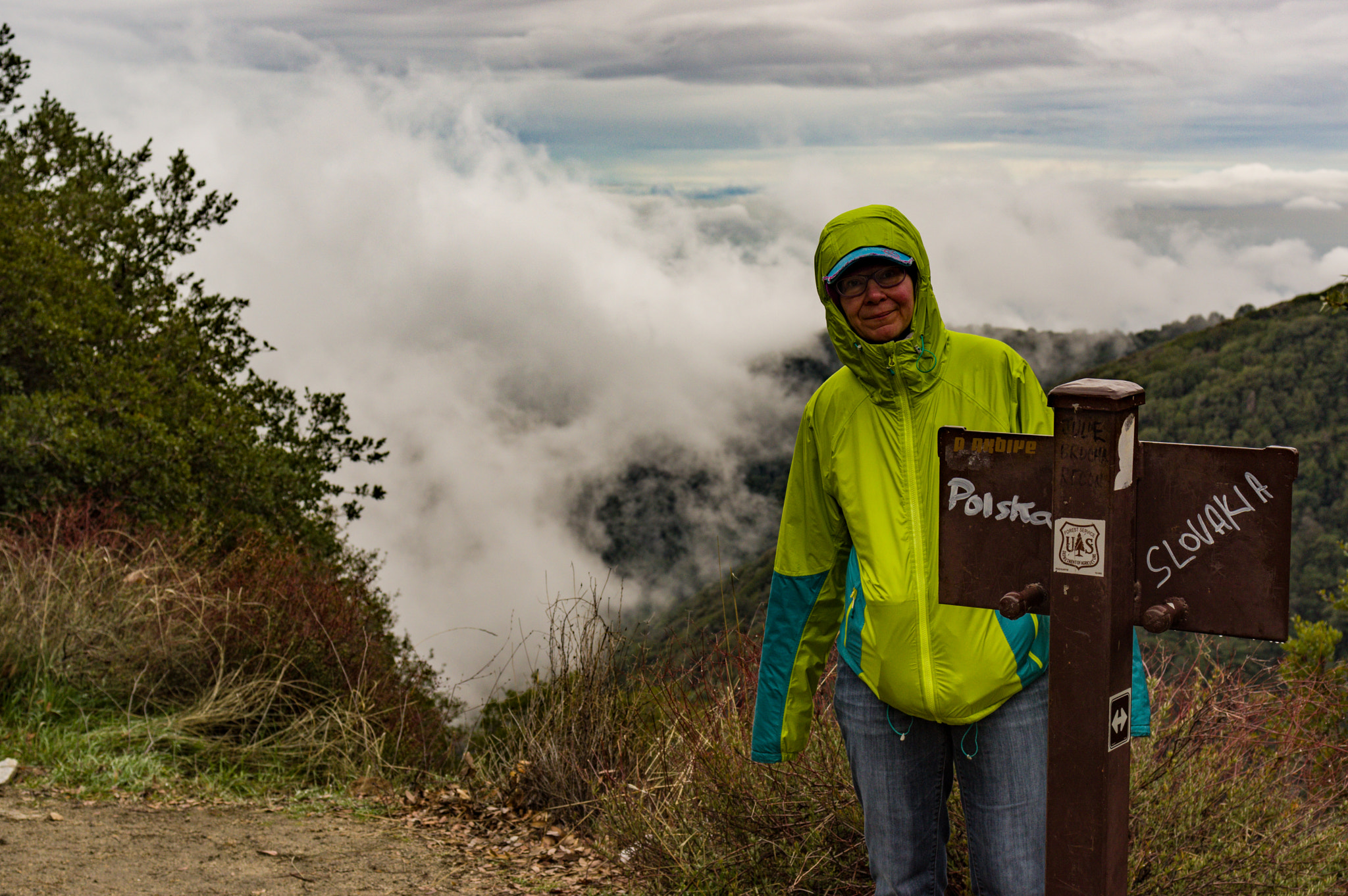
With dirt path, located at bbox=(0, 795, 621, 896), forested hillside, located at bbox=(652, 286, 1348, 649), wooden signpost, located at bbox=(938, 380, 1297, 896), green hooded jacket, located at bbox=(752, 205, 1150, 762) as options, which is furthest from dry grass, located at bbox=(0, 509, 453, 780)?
forested hillside, located at bbox=(652, 286, 1348, 649)

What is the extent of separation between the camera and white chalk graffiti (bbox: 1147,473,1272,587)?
1509 mm

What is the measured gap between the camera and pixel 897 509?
78.9 inches

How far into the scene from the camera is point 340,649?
584 cm

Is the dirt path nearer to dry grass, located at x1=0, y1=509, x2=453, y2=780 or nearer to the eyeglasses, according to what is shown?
dry grass, located at x1=0, y1=509, x2=453, y2=780

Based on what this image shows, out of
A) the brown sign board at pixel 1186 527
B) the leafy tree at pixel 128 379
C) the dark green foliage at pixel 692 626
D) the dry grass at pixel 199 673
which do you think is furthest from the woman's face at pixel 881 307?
the leafy tree at pixel 128 379

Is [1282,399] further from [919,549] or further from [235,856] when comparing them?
[919,549]

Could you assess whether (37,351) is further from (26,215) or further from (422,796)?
(422,796)

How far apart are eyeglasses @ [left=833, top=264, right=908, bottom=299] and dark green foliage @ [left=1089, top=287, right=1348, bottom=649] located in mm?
20515

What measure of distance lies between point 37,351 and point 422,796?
7.40 m

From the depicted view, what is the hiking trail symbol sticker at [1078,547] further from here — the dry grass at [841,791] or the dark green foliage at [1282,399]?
the dark green foliage at [1282,399]

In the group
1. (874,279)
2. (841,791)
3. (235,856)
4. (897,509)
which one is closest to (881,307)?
(874,279)

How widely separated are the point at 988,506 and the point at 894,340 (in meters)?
0.46

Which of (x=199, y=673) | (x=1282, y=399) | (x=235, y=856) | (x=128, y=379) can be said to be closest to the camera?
(x=235, y=856)

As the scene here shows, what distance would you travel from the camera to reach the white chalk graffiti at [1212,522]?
4.95 feet
